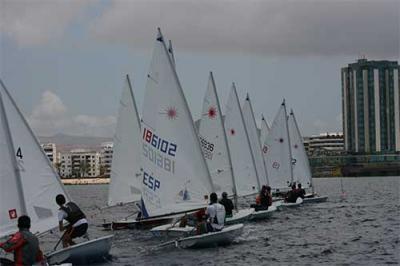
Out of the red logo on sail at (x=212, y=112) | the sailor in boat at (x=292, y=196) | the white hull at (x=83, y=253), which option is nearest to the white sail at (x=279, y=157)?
the sailor in boat at (x=292, y=196)

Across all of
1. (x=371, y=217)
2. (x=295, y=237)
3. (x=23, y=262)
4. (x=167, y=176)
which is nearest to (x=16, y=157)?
(x=23, y=262)

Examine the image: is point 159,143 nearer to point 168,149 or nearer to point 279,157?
point 168,149

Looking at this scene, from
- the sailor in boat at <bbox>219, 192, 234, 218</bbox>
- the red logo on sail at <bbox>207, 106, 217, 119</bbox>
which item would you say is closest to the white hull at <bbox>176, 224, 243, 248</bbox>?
the sailor in boat at <bbox>219, 192, 234, 218</bbox>

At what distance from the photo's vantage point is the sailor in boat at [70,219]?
2183 centimetres

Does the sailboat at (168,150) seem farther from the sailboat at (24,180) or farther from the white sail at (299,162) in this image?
the white sail at (299,162)

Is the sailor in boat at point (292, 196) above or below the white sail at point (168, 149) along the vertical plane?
below

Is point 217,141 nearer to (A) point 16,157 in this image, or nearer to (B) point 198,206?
(B) point 198,206

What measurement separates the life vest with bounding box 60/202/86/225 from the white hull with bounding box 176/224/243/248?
583cm

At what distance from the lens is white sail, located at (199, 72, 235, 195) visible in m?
38.8

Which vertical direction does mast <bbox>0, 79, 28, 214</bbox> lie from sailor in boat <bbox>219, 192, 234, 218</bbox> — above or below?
above

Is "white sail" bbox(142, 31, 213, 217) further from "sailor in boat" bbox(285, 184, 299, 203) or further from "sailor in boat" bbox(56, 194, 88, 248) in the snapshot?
"sailor in boat" bbox(285, 184, 299, 203)

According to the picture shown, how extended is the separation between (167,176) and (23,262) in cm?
1175

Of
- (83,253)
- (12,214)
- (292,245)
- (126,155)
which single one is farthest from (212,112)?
(12,214)

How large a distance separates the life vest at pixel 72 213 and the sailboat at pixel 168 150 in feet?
24.0
